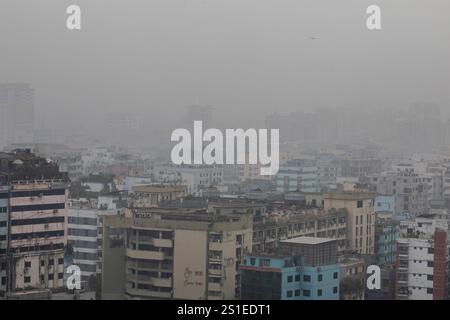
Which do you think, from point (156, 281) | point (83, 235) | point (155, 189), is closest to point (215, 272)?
point (156, 281)

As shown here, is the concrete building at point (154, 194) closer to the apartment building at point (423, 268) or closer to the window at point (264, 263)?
the apartment building at point (423, 268)

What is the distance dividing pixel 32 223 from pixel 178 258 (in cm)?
116

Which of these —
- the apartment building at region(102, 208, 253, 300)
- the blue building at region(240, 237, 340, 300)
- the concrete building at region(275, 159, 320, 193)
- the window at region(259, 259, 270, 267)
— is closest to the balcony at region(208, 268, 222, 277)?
the apartment building at region(102, 208, 253, 300)

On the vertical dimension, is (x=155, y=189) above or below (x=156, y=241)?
above

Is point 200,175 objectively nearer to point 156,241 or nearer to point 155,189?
point 155,189

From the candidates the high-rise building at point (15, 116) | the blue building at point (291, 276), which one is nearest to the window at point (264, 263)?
the blue building at point (291, 276)

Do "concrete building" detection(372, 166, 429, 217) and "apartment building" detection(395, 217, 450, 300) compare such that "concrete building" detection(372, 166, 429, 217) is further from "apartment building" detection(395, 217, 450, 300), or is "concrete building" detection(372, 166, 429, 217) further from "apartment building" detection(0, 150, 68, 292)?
"apartment building" detection(0, 150, 68, 292)

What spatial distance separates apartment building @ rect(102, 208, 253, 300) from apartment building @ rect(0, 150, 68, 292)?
49cm

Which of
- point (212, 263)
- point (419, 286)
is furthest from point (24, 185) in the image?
point (419, 286)

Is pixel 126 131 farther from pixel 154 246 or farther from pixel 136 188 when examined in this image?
pixel 154 246

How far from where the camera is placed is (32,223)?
21.2 ft

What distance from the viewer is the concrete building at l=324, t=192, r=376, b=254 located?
750 cm

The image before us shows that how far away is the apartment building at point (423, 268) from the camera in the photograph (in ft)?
19.5

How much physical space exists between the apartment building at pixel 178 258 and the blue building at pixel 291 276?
365mm
